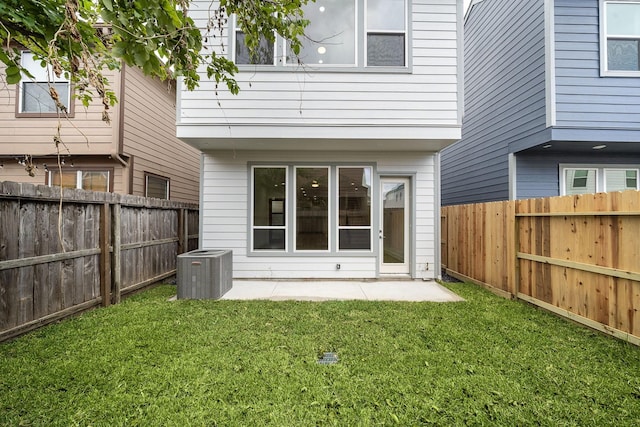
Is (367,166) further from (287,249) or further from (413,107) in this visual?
(287,249)

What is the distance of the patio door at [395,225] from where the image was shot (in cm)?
644

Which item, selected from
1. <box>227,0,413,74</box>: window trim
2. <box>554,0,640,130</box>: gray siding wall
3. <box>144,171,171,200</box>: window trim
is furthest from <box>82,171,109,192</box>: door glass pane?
<box>554,0,640,130</box>: gray siding wall

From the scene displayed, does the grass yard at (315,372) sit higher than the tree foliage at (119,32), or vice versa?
the tree foliage at (119,32)

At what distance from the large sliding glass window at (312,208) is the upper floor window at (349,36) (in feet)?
6.96

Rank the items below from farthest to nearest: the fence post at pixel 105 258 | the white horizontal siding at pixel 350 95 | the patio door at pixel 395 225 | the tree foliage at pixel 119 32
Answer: the patio door at pixel 395 225, the white horizontal siding at pixel 350 95, the fence post at pixel 105 258, the tree foliage at pixel 119 32

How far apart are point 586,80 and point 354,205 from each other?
5.61 m

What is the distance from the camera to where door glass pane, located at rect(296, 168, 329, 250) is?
20.7 ft

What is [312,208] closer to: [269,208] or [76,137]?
[269,208]

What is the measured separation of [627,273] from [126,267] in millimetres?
7154

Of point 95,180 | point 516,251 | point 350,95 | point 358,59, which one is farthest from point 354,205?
point 95,180

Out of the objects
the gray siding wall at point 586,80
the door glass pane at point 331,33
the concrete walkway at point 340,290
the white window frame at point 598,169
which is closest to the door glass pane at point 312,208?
the concrete walkway at point 340,290

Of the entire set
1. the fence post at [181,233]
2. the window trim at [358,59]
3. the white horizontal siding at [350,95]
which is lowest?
the fence post at [181,233]

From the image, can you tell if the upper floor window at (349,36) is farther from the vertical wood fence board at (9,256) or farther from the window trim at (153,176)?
the window trim at (153,176)

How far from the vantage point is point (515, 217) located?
5027 mm
